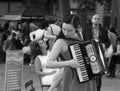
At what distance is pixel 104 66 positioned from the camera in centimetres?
420

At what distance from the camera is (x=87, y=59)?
4.02 metres

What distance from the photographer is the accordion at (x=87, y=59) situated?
13.0ft

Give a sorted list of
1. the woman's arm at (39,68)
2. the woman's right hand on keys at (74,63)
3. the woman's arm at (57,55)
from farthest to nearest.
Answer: the woman's arm at (39,68) < the woman's arm at (57,55) < the woman's right hand on keys at (74,63)

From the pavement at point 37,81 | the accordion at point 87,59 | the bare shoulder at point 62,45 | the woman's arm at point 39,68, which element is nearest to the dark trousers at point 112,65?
the pavement at point 37,81

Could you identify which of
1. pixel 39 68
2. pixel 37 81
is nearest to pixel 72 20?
pixel 39 68

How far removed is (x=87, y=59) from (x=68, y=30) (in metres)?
0.39

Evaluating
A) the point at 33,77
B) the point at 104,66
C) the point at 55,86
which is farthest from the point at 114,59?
the point at 104,66

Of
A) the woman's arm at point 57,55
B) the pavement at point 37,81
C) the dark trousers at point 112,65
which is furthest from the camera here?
the dark trousers at point 112,65

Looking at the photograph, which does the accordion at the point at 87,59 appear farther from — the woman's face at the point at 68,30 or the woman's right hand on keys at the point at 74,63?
the woman's face at the point at 68,30

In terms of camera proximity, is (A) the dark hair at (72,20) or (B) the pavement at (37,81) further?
(B) the pavement at (37,81)

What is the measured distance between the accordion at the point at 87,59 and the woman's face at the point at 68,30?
0.61 ft

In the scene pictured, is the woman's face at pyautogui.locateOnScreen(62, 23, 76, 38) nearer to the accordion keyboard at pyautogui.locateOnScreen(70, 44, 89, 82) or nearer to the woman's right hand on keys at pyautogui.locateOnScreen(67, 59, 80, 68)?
the accordion keyboard at pyautogui.locateOnScreen(70, 44, 89, 82)

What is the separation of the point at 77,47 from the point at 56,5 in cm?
2721

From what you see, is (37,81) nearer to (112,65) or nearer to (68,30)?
(112,65)
